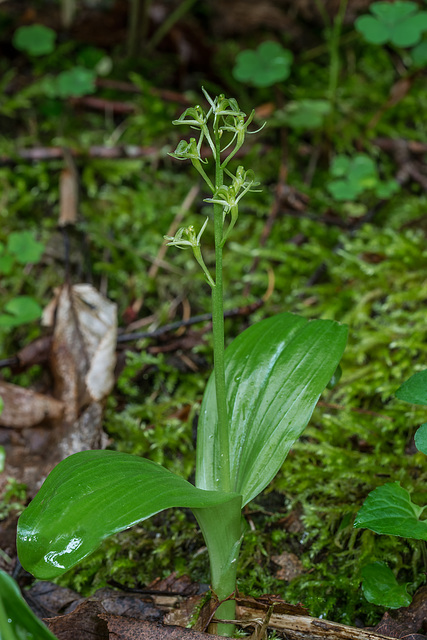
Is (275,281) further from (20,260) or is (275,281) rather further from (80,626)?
(80,626)

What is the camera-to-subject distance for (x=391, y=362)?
7.24 ft

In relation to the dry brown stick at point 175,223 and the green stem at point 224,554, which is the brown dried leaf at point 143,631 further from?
the dry brown stick at point 175,223

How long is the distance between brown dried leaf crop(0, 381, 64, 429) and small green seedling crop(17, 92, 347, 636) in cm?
98

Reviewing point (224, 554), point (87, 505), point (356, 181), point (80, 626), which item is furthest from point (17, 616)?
point (356, 181)

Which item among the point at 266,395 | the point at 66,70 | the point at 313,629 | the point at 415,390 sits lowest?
the point at 313,629

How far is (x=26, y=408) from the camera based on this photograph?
7.50 feet

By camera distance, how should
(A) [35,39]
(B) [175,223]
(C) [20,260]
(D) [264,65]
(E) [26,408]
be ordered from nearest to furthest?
(E) [26,408], (C) [20,260], (B) [175,223], (D) [264,65], (A) [35,39]

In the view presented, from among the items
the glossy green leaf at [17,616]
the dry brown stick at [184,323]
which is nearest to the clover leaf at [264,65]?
the dry brown stick at [184,323]

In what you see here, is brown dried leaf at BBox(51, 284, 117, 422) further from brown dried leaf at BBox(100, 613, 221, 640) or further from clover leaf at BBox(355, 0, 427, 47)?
clover leaf at BBox(355, 0, 427, 47)

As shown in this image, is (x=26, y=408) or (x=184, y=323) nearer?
(x=26, y=408)

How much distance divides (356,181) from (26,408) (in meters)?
2.14

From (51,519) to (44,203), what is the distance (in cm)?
248

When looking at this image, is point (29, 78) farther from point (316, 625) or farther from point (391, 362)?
point (316, 625)

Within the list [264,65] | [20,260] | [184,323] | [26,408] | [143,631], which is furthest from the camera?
[264,65]
